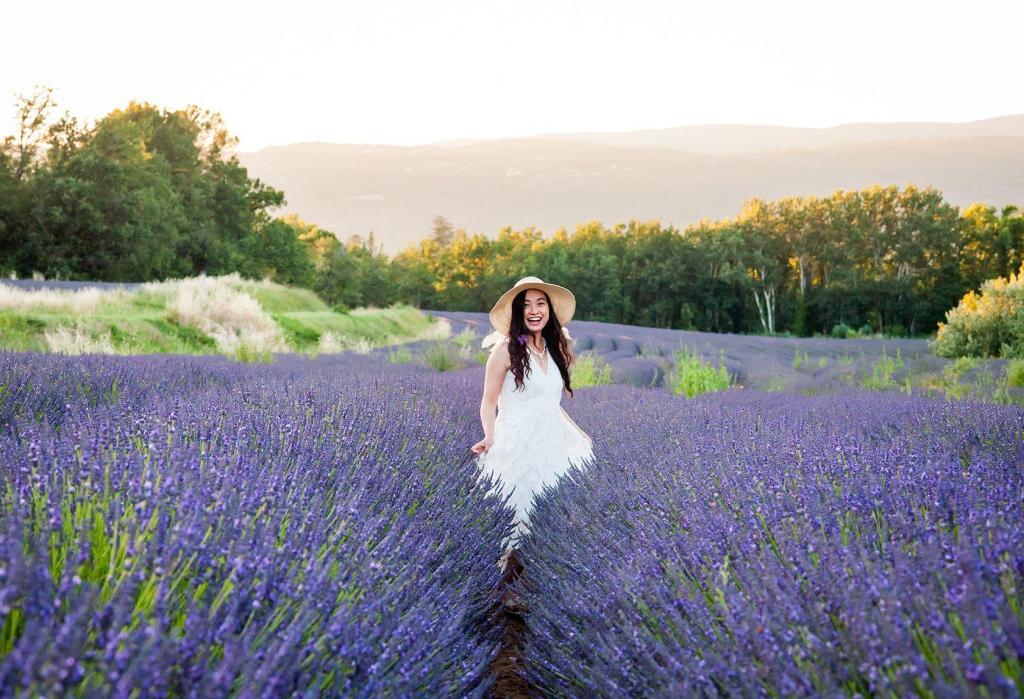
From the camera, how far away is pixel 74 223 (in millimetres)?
25703

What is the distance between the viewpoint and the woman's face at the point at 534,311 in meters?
3.97

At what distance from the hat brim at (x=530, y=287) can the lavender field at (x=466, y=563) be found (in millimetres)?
1135

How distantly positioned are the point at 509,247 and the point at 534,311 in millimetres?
55564

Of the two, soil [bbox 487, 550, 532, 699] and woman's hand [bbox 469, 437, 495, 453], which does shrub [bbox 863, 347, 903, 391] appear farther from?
soil [bbox 487, 550, 532, 699]

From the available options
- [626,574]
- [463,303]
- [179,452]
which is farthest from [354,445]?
[463,303]

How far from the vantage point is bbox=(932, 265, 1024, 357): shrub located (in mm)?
10836

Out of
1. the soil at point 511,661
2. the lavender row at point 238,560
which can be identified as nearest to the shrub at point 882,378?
the soil at point 511,661

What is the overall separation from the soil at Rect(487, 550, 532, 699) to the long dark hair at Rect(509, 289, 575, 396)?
→ 1108 mm

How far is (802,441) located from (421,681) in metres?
1.74

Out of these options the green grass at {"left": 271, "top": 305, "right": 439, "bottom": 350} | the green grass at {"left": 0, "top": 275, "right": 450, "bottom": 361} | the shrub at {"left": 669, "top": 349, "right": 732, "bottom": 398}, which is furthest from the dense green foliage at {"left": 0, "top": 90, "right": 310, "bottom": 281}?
the shrub at {"left": 669, "top": 349, "right": 732, "bottom": 398}

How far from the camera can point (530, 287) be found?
13.2 ft

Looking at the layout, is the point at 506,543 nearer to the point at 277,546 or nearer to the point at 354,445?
the point at 354,445

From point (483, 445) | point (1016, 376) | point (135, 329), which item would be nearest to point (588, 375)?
point (1016, 376)

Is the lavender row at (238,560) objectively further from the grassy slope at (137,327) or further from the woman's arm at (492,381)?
the grassy slope at (137,327)
